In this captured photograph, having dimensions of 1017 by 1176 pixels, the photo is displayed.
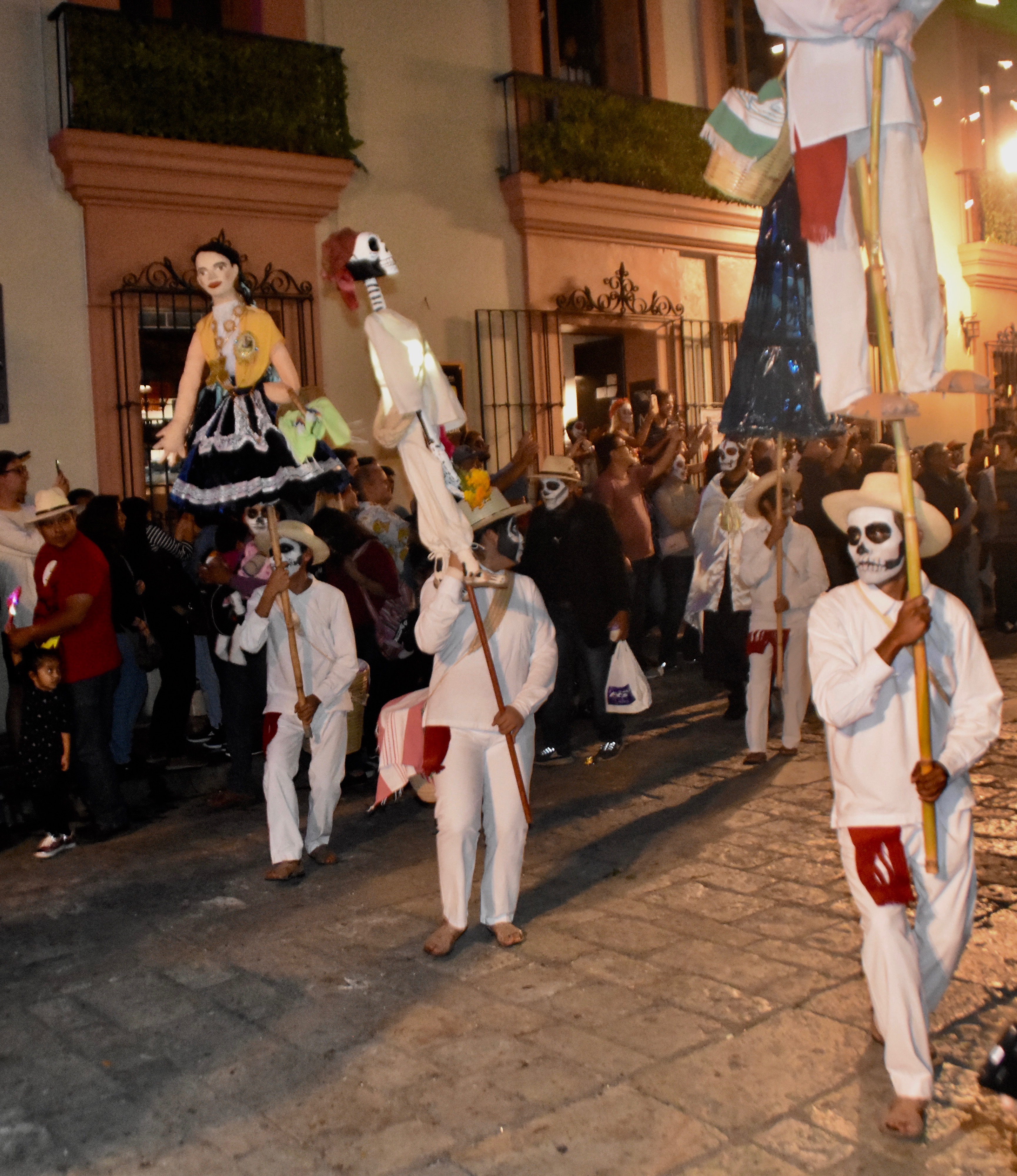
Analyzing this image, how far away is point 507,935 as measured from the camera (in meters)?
5.62

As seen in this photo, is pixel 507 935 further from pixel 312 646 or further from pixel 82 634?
pixel 82 634

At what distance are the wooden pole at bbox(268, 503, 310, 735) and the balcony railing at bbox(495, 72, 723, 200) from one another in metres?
8.59

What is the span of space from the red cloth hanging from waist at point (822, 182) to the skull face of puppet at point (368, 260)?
6.06ft

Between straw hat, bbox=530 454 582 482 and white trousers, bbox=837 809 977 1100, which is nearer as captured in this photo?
white trousers, bbox=837 809 977 1100

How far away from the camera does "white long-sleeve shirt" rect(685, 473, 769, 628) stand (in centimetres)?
938

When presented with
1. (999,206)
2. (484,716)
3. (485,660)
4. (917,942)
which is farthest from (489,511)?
(999,206)

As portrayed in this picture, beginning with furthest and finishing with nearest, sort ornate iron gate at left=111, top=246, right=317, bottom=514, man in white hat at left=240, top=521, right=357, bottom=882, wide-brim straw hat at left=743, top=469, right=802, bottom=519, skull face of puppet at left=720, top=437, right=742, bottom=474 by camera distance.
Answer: ornate iron gate at left=111, top=246, right=317, bottom=514 → skull face of puppet at left=720, top=437, right=742, bottom=474 → wide-brim straw hat at left=743, top=469, right=802, bottom=519 → man in white hat at left=240, top=521, right=357, bottom=882

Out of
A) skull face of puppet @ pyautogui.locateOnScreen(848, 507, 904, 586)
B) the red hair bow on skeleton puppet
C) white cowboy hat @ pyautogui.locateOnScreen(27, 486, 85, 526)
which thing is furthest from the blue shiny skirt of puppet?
white cowboy hat @ pyautogui.locateOnScreen(27, 486, 85, 526)

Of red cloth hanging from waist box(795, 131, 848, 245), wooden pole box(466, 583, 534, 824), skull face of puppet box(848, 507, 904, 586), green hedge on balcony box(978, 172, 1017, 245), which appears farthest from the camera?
green hedge on balcony box(978, 172, 1017, 245)

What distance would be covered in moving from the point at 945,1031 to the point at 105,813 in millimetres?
5047

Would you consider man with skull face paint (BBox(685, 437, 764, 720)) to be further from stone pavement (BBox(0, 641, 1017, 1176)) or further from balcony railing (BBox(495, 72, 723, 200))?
balcony railing (BBox(495, 72, 723, 200))

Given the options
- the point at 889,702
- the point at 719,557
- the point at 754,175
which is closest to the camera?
the point at 889,702

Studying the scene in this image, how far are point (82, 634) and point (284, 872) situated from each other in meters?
1.97

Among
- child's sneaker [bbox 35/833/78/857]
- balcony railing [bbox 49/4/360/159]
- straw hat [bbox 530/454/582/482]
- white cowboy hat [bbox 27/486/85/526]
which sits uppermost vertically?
balcony railing [bbox 49/4/360/159]
